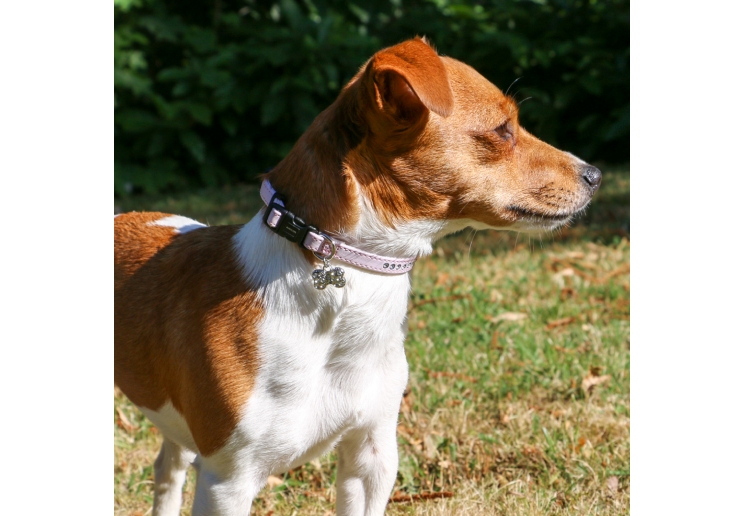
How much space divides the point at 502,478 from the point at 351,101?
5.91 ft

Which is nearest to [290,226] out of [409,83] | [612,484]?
[409,83]

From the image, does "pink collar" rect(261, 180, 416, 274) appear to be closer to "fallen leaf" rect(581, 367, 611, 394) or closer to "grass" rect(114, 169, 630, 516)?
"grass" rect(114, 169, 630, 516)

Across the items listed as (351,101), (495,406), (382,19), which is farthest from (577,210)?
(382,19)

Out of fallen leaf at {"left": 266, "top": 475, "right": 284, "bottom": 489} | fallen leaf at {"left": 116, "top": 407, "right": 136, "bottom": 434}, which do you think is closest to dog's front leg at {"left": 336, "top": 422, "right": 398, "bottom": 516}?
fallen leaf at {"left": 266, "top": 475, "right": 284, "bottom": 489}

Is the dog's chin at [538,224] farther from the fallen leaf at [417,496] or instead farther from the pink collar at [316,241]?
the fallen leaf at [417,496]

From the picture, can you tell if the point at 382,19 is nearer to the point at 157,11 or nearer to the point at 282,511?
the point at 157,11

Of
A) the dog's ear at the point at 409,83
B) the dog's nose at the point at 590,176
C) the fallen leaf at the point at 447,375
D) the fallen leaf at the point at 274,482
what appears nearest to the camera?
the dog's ear at the point at 409,83

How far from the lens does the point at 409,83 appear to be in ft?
7.52

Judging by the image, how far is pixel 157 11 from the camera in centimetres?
961

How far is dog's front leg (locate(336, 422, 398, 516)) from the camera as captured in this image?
109 inches

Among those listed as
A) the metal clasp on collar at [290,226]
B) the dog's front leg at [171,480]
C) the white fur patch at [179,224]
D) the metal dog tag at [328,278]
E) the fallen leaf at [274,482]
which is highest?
the metal clasp on collar at [290,226]

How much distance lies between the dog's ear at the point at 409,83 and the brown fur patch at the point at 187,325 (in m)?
0.73

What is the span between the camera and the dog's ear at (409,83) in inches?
90.7

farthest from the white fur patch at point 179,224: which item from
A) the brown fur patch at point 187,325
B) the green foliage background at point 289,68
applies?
the green foliage background at point 289,68
